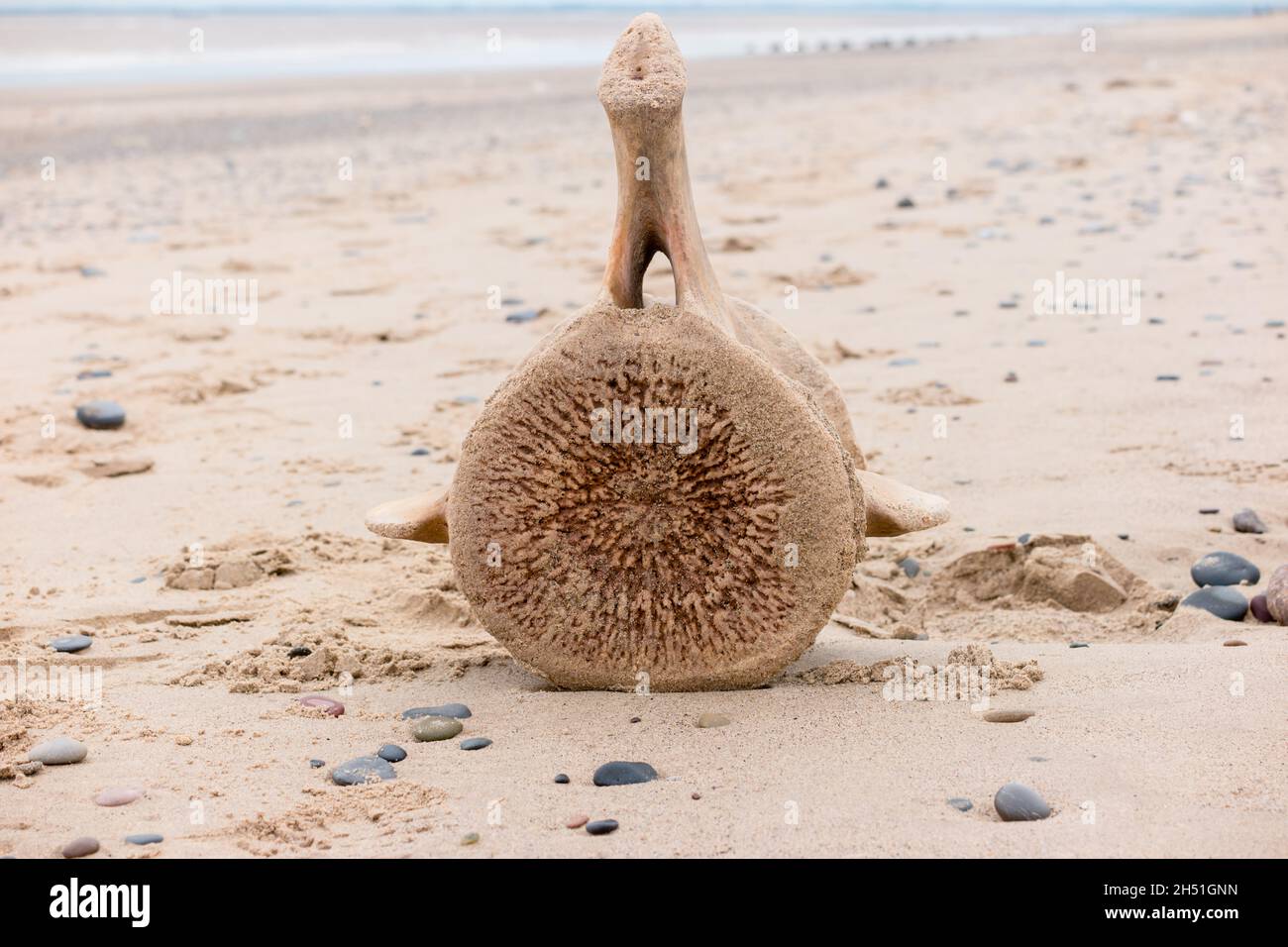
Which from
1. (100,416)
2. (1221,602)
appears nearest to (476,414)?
(100,416)

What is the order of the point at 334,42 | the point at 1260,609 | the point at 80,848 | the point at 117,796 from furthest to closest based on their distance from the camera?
the point at 334,42, the point at 1260,609, the point at 117,796, the point at 80,848

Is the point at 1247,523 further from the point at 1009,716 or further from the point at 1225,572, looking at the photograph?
the point at 1009,716

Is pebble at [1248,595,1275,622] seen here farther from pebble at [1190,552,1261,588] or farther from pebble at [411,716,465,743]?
pebble at [411,716,465,743]

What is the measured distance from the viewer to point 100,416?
4918mm

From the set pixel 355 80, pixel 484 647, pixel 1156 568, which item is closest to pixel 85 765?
pixel 484 647

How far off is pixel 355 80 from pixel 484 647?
21.3 meters

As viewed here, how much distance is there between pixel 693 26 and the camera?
4697 cm

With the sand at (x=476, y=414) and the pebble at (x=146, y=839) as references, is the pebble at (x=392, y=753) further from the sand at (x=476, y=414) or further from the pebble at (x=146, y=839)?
the pebble at (x=146, y=839)

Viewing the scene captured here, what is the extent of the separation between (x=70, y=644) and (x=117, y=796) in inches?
35.7

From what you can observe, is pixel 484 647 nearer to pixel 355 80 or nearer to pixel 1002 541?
pixel 1002 541

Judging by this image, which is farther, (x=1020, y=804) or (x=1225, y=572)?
(x=1225, y=572)

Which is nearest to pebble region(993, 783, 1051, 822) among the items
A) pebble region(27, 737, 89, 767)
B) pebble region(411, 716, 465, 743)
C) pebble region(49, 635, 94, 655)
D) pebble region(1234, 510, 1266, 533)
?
pebble region(411, 716, 465, 743)

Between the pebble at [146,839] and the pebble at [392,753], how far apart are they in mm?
435

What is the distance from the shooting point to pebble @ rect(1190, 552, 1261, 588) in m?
3.38
